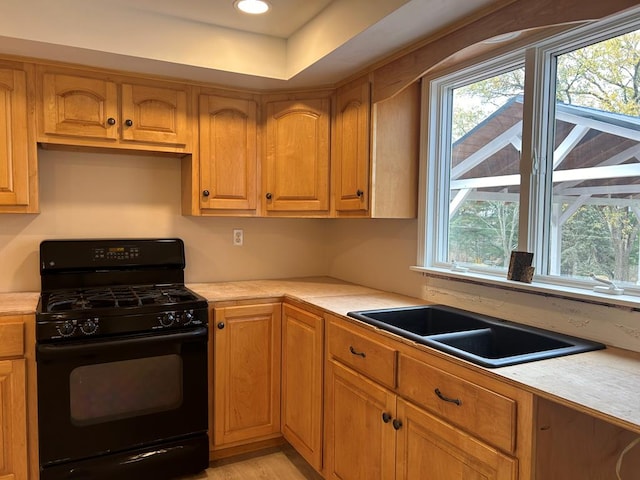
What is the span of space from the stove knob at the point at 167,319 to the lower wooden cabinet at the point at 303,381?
611 millimetres

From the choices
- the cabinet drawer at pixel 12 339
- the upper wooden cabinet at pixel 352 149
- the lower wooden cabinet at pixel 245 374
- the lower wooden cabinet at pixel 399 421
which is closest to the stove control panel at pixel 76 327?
the cabinet drawer at pixel 12 339

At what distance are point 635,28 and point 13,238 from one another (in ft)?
9.82

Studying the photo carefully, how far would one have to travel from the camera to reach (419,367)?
63.1 inches

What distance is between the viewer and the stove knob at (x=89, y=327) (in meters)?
2.09

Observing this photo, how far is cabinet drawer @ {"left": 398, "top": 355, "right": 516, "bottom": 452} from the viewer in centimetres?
128

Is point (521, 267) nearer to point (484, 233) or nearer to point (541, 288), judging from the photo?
point (541, 288)

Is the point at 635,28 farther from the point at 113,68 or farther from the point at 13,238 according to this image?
the point at 13,238

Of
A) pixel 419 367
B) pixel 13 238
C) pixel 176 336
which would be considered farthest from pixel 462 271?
pixel 13 238

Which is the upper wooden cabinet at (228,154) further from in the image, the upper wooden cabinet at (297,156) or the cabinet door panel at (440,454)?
the cabinet door panel at (440,454)

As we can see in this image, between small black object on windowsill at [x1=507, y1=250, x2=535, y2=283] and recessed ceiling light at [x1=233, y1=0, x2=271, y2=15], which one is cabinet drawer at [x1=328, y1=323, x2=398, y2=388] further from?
recessed ceiling light at [x1=233, y1=0, x2=271, y2=15]

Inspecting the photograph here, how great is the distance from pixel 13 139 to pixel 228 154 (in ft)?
3.50

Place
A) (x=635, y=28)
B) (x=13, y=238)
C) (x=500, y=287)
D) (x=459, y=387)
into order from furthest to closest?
(x=13, y=238)
(x=500, y=287)
(x=635, y=28)
(x=459, y=387)

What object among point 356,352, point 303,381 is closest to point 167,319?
point 303,381

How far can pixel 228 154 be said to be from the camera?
2.75 meters
